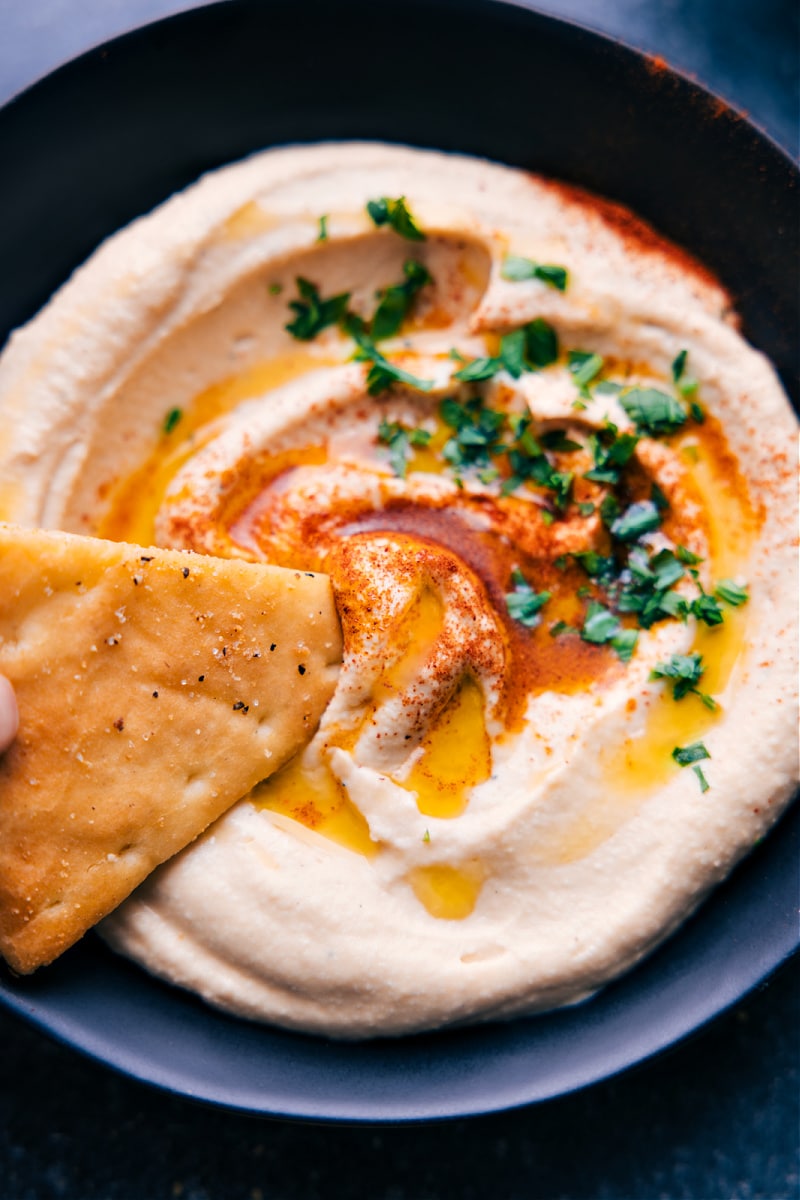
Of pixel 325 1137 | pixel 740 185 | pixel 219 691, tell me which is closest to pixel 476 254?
pixel 740 185

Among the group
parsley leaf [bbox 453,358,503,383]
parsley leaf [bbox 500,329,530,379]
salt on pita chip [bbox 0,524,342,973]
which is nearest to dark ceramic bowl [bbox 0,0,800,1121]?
salt on pita chip [bbox 0,524,342,973]

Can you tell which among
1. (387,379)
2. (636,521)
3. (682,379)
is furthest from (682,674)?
(387,379)

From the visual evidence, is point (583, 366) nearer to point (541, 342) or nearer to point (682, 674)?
point (541, 342)

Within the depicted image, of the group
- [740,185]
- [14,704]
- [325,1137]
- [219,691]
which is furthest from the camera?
[325,1137]

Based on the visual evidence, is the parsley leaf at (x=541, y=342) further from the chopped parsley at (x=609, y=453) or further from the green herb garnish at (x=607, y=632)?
the green herb garnish at (x=607, y=632)

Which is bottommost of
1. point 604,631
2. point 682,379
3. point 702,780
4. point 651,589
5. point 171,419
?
point 171,419

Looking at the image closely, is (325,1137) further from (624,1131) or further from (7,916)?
(7,916)

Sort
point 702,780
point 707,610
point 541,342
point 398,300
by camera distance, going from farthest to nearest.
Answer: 1. point 398,300
2. point 541,342
3. point 707,610
4. point 702,780
